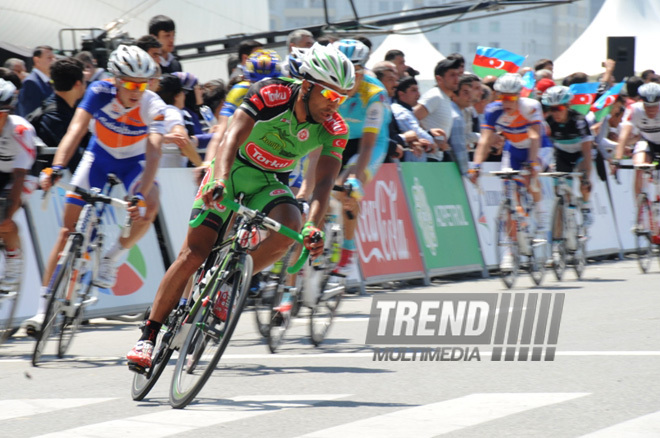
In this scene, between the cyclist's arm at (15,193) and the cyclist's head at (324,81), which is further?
the cyclist's arm at (15,193)

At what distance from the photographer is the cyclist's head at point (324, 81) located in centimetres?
664

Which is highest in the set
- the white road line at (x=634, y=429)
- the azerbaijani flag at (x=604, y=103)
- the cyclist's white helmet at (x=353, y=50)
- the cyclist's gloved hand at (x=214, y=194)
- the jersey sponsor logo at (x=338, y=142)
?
the cyclist's white helmet at (x=353, y=50)

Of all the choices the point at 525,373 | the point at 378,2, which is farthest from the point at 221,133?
the point at 378,2

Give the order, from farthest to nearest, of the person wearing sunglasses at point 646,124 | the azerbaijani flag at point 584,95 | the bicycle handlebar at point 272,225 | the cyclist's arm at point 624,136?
the azerbaijani flag at point 584,95, the cyclist's arm at point 624,136, the person wearing sunglasses at point 646,124, the bicycle handlebar at point 272,225

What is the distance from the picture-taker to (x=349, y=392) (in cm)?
652

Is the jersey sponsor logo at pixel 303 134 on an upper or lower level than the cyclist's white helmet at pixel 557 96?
upper

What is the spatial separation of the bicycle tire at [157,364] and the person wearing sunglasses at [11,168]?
2099 mm

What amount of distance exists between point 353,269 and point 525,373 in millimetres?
5642

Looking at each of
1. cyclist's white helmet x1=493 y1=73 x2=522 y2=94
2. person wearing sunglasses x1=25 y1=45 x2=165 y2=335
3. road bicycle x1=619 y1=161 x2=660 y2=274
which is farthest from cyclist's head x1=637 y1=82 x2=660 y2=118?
person wearing sunglasses x1=25 y1=45 x2=165 y2=335

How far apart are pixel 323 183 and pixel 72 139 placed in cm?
215

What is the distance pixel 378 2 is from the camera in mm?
124062

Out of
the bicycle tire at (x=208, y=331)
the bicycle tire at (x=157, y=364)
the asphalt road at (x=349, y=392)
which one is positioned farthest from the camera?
the bicycle tire at (x=157, y=364)

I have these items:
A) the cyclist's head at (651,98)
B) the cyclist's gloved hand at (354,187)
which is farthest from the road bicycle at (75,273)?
the cyclist's head at (651,98)

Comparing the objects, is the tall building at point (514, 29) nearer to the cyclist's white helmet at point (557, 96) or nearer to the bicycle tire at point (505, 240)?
the cyclist's white helmet at point (557, 96)
